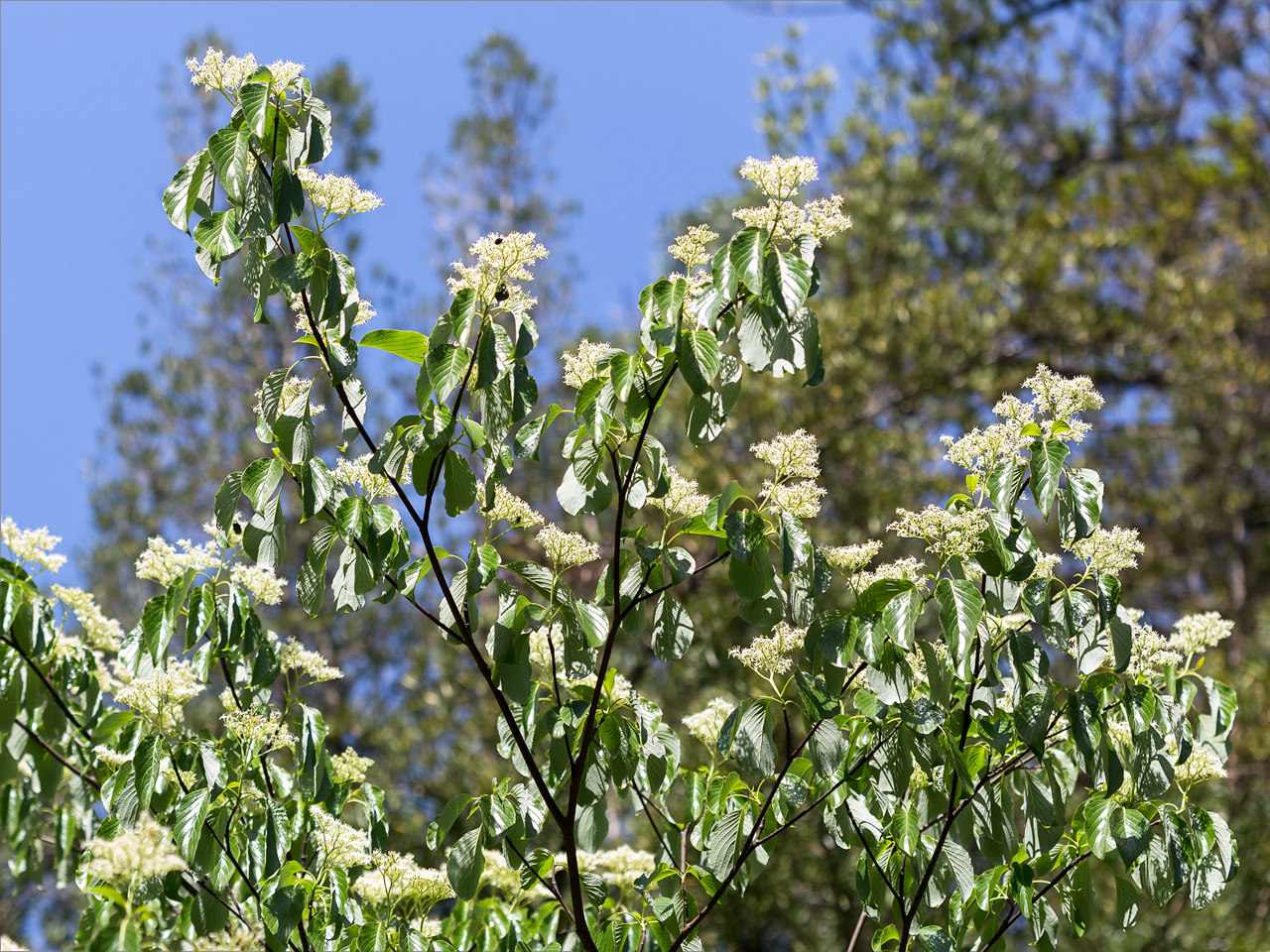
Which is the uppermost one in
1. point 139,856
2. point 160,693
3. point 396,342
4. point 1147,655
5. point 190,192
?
point 190,192

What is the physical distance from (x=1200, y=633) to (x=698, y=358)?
1078mm

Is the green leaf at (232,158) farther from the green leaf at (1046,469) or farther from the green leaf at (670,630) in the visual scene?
the green leaf at (1046,469)

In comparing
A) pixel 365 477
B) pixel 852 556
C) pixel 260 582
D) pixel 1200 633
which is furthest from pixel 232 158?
pixel 1200 633

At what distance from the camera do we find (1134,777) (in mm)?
1570

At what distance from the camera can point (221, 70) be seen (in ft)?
4.92

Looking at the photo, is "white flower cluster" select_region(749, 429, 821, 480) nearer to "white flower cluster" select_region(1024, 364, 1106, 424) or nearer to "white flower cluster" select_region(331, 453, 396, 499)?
"white flower cluster" select_region(1024, 364, 1106, 424)

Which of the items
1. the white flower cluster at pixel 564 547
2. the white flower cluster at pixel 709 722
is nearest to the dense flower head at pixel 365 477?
the white flower cluster at pixel 564 547

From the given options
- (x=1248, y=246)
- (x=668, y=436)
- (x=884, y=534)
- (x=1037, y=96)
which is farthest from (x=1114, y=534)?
(x=1037, y=96)

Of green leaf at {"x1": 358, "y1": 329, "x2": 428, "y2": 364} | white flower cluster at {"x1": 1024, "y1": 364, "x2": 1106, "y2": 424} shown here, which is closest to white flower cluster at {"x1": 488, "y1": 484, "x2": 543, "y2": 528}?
green leaf at {"x1": 358, "y1": 329, "x2": 428, "y2": 364}

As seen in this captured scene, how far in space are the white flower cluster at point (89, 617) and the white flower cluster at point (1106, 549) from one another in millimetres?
1913

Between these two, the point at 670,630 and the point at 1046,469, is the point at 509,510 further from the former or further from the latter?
the point at 1046,469

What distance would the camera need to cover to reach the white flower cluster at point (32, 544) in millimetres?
2131

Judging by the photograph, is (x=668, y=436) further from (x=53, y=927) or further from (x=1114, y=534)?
(x=53, y=927)

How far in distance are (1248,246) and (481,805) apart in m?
10.8
